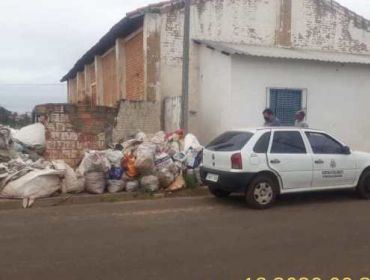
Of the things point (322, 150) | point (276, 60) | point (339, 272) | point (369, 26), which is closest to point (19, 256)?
point (339, 272)

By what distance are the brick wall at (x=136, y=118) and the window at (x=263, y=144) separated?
5.01 metres

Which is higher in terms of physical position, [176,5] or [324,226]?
[176,5]

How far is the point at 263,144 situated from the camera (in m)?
8.85

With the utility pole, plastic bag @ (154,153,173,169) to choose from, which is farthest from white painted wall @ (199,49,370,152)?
plastic bag @ (154,153,173,169)

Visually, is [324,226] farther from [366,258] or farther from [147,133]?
[147,133]

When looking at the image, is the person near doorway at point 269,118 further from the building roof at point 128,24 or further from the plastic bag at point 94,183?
the building roof at point 128,24

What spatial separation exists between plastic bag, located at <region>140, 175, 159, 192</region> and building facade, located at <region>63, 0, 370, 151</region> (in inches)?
137

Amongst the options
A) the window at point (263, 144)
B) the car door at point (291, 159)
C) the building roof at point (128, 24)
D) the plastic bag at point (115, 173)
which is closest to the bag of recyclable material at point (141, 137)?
the plastic bag at point (115, 173)

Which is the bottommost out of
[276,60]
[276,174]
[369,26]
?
[276,174]

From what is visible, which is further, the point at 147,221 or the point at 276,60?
the point at 276,60

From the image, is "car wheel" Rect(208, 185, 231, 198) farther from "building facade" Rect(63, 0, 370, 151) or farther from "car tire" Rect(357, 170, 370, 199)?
"building facade" Rect(63, 0, 370, 151)

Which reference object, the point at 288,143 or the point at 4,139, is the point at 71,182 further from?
the point at 288,143

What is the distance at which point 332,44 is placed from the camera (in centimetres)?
1695

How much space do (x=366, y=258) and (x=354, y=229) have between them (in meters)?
1.52
